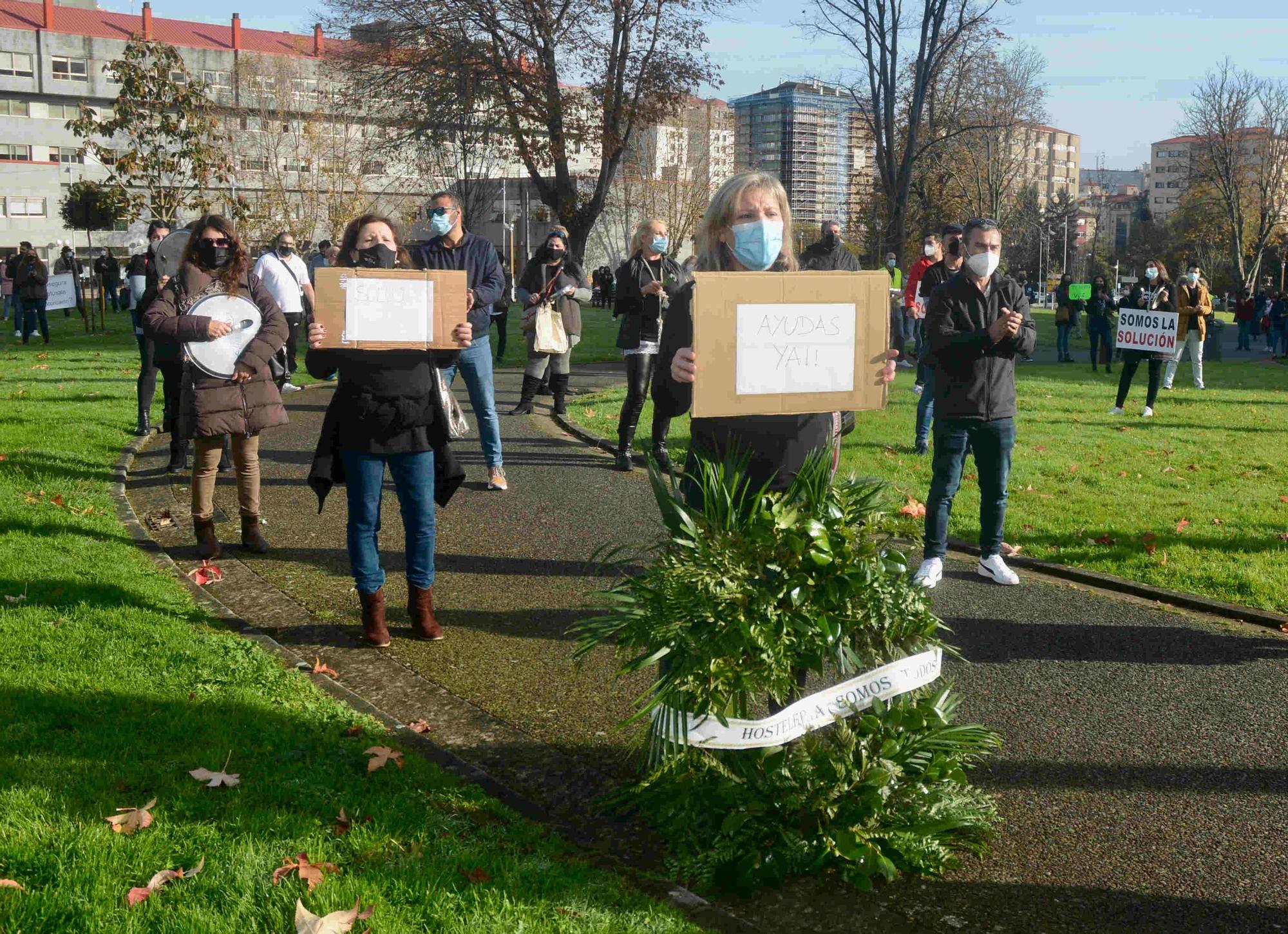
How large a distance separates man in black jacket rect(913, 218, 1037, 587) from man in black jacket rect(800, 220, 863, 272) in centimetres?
102

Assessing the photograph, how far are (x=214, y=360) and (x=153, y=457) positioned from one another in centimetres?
428

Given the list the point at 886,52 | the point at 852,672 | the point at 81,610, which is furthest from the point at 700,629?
the point at 886,52

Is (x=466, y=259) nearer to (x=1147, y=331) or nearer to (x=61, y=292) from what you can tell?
(x=1147, y=331)

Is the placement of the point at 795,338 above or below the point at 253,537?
above

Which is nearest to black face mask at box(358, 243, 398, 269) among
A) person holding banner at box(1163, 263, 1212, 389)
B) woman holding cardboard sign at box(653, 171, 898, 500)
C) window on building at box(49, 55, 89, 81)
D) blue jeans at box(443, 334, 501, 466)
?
woman holding cardboard sign at box(653, 171, 898, 500)

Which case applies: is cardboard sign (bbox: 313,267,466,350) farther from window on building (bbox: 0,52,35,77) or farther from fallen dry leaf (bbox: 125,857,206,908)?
window on building (bbox: 0,52,35,77)

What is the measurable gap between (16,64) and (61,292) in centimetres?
7722

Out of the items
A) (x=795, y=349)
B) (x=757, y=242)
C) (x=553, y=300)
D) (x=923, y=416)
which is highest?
(x=553, y=300)

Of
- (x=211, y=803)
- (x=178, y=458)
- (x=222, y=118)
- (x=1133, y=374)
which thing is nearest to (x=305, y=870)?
(x=211, y=803)

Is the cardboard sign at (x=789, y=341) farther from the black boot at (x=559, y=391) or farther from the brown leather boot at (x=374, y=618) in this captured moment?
the black boot at (x=559, y=391)

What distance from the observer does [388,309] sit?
18.4 ft

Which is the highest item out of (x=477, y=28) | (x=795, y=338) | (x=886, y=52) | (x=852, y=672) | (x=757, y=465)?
(x=477, y=28)

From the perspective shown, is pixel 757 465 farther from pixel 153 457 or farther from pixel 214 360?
pixel 153 457

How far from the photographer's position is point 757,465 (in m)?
4.12
